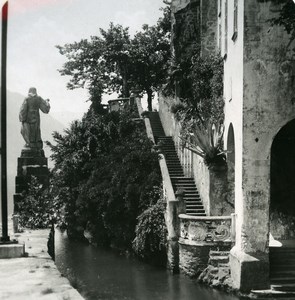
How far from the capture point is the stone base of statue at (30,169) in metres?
19.0

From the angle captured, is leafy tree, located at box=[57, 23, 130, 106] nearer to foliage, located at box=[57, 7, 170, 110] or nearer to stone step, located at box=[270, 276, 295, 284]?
foliage, located at box=[57, 7, 170, 110]

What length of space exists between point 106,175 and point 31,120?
4011 millimetres

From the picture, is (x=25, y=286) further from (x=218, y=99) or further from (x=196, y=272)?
(x=218, y=99)

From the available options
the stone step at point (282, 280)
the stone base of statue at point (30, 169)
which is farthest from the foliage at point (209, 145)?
the stone base of statue at point (30, 169)

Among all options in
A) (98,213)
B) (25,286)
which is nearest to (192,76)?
(98,213)

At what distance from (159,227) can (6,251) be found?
8.60m

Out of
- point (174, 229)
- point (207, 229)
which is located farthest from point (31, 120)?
point (207, 229)

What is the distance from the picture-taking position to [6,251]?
33.7 feet

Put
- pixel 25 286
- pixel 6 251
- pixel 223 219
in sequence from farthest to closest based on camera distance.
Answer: pixel 223 219 < pixel 6 251 < pixel 25 286

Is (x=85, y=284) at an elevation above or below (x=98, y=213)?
below

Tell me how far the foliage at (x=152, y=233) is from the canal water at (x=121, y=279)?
0.58m

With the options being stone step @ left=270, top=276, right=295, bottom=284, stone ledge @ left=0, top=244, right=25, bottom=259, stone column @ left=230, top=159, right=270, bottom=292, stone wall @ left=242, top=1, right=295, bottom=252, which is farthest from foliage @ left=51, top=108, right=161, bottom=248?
stone ledge @ left=0, top=244, right=25, bottom=259

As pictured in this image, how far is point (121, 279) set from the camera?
17.1 meters

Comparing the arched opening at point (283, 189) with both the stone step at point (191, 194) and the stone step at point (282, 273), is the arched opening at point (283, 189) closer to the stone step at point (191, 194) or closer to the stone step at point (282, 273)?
the stone step at point (282, 273)
